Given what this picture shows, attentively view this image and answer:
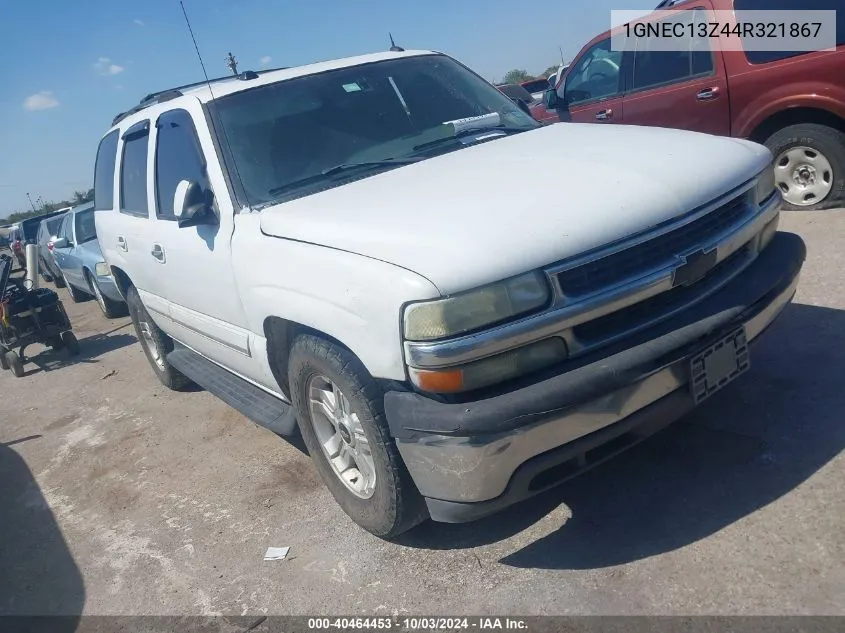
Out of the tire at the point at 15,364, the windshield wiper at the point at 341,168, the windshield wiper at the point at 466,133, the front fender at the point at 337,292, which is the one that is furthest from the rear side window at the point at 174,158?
the tire at the point at 15,364

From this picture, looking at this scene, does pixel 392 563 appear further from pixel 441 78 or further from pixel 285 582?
pixel 441 78

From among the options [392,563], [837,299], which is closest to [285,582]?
[392,563]

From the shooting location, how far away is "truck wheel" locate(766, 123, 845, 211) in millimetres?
5918

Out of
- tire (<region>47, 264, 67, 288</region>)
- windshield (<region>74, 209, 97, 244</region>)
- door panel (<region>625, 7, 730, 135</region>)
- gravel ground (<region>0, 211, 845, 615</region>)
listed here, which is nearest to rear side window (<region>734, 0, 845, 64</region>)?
door panel (<region>625, 7, 730, 135</region>)

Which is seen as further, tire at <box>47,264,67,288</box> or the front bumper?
tire at <box>47,264,67,288</box>

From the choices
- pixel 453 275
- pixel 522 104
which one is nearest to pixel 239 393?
pixel 453 275

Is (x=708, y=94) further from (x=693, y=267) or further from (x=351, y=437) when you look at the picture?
(x=351, y=437)

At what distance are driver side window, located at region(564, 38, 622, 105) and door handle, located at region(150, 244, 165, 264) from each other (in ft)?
14.7

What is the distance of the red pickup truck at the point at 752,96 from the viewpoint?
5.87 meters

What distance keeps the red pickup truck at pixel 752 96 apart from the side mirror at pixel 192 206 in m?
2.59

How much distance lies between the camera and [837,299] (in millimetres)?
4488

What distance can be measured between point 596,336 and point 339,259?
0.95m

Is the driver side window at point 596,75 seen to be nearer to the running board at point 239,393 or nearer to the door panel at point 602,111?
the door panel at point 602,111

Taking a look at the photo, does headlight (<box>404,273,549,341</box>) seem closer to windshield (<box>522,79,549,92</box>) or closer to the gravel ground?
the gravel ground
